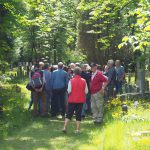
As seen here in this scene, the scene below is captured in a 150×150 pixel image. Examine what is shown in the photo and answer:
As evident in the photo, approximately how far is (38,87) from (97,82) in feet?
8.39

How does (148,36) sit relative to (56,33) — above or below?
below

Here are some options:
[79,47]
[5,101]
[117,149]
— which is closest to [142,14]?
[117,149]

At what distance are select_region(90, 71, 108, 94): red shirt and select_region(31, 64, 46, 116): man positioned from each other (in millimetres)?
2306

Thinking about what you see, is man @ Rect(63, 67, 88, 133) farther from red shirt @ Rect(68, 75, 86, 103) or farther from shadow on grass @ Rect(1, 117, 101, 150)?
shadow on grass @ Rect(1, 117, 101, 150)

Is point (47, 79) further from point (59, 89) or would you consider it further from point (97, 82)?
point (97, 82)

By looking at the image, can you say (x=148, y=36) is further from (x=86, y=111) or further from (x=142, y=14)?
(x=86, y=111)

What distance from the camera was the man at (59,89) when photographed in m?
15.0

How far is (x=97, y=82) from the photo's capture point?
13344 millimetres

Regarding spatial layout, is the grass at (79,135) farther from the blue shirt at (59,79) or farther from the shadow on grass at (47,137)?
the blue shirt at (59,79)

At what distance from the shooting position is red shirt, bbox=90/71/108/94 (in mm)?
13266

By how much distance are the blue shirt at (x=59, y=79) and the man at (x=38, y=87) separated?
16.4 inches

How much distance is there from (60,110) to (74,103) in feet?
12.7

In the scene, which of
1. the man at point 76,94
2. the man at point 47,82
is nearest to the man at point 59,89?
the man at point 47,82

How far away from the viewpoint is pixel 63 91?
15266mm
